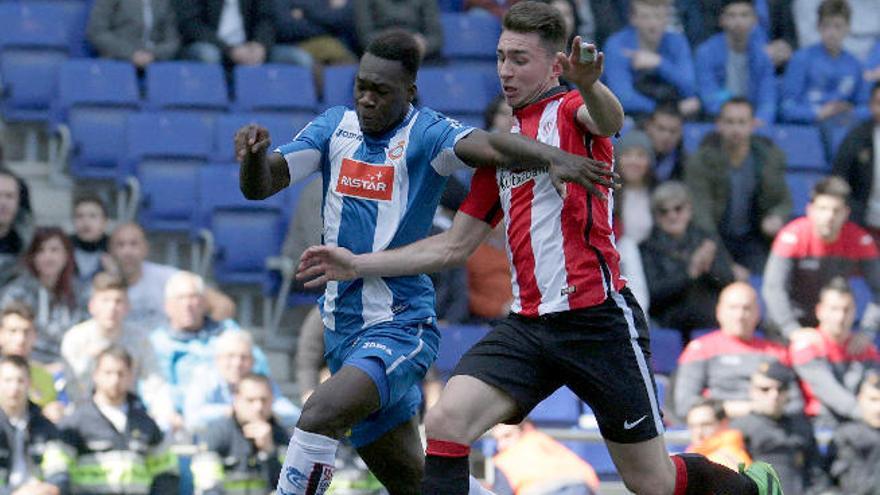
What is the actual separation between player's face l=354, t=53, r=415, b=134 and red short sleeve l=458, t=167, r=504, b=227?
39 centimetres

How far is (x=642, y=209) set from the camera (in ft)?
36.7

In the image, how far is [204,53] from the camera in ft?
41.1

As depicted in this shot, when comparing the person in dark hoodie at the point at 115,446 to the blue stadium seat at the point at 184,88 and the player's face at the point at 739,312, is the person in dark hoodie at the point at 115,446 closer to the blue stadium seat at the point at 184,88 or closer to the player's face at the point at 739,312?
the player's face at the point at 739,312

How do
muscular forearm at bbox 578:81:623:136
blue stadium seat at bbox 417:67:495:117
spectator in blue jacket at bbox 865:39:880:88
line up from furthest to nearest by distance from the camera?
spectator in blue jacket at bbox 865:39:880:88 < blue stadium seat at bbox 417:67:495:117 < muscular forearm at bbox 578:81:623:136

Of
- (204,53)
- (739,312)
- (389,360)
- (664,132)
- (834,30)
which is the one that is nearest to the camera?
(389,360)

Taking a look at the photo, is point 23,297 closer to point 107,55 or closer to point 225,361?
point 225,361

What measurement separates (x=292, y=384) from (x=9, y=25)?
3287 millimetres

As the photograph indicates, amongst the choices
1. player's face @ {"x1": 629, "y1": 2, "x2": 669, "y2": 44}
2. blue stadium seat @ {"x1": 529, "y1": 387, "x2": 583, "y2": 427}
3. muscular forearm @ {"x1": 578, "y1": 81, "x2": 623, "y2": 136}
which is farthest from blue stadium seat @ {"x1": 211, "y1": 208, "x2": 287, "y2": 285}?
muscular forearm @ {"x1": 578, "y1": 81, "x2": 623, "y2": 136}

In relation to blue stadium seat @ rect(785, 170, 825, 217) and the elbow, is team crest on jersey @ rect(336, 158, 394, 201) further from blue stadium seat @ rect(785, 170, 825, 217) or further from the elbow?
blue stadium seat @ rect(785, 170, 825, 217)

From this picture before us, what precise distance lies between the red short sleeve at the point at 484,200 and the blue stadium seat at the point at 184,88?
19.1 feet

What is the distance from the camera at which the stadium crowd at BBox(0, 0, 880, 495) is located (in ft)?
30.3

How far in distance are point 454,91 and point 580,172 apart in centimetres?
634

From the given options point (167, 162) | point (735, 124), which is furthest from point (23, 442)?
point (735, 124)

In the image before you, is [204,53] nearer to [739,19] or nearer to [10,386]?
[739,19]
